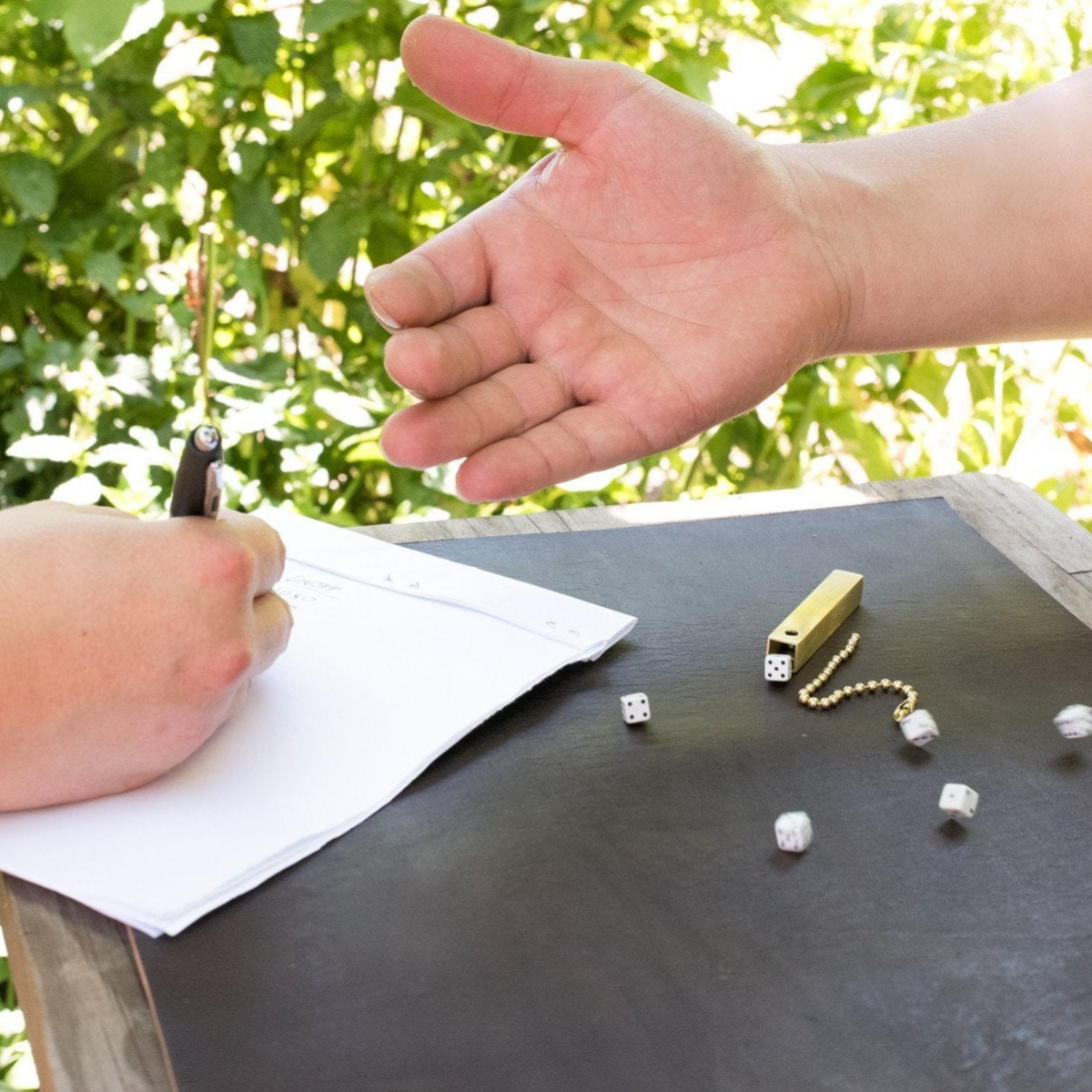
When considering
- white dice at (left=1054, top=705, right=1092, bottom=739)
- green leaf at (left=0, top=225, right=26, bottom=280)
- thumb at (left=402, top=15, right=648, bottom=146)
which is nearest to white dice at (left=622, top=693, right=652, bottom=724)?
white dice at (left=1054, top=705, right=1092, bottom=739)

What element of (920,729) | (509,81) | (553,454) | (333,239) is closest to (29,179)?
(333,239)

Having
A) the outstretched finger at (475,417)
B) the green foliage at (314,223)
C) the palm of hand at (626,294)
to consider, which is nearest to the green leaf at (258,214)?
the green foliage at (314,223)

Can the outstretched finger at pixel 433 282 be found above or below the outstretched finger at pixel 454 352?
above

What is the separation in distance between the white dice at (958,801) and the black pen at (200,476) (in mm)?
438

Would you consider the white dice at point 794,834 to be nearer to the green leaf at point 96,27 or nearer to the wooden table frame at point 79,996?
the wooden table frame at point 79,996

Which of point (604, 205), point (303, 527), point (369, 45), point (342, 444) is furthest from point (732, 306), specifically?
point (369, 45)

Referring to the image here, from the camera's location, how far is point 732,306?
1099mm

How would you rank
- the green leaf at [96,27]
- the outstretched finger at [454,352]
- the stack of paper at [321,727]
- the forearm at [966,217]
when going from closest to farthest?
the stack of paper at [321,727]
the outstretched finger at [454,352]
the forearm at [966,217]
the green leaf at [96,27]

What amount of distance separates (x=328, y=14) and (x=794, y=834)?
138 centimetres

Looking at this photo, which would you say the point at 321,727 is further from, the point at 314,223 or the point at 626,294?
the point at 314,223

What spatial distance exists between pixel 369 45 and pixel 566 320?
985 mm

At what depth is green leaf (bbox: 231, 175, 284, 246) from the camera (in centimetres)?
185

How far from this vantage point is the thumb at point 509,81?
0.98 m


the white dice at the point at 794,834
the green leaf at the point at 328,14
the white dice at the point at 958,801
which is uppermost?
the green leaf at the point at 328,14
